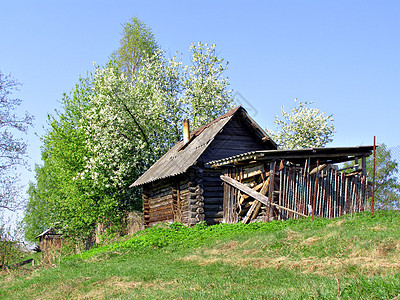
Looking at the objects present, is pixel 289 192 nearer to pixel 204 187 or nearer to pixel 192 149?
pixel 204 187

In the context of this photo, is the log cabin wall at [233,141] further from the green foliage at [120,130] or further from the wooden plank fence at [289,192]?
the green foliage at [120,130]

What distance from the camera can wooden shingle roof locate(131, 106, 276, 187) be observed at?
21.8 meters

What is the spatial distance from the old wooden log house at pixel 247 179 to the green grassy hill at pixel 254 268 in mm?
2145

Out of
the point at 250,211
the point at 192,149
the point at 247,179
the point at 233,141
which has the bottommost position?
the point at 250,211

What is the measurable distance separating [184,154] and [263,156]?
25.6ft

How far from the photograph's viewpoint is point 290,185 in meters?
17.2

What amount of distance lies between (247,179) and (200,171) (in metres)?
2.97

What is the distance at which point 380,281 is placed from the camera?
6.65 m

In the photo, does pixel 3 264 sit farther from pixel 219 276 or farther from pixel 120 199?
pixel 120 199

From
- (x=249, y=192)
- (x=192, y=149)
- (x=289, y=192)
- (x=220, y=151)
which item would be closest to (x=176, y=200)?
(x=192, y=149)

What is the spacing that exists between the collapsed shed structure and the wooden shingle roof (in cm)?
181

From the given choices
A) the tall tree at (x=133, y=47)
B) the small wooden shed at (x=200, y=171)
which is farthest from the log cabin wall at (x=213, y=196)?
the tall tree at (x=133, y=47)

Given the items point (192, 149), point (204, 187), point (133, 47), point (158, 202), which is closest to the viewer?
point (204, 187)

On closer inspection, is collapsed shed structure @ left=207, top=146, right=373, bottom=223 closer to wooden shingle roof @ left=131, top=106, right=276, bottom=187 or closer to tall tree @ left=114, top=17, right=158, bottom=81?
wooden shingle roof @ left=131, top=106, right=276, bottom=187
